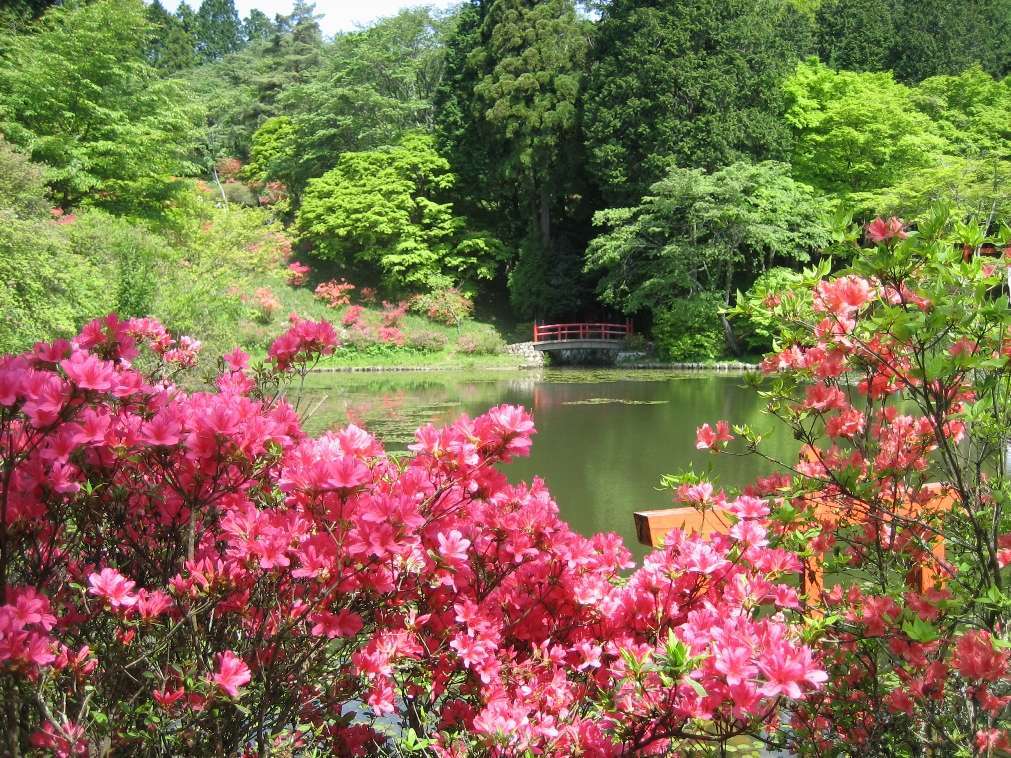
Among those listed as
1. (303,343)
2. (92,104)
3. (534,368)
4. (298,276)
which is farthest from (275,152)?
(303,343)

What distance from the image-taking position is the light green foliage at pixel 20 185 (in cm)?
818

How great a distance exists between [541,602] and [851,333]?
82cm

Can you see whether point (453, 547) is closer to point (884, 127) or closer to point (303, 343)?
point (303, 343)

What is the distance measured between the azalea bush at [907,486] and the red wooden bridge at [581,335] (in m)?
19.2

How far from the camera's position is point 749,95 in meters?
19.4

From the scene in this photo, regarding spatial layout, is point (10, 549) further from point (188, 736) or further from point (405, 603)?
point (405, 603)

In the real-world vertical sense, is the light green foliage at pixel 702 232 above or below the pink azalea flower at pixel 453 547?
above

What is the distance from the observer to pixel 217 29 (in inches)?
2056

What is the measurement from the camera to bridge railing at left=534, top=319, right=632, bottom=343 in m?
21.6

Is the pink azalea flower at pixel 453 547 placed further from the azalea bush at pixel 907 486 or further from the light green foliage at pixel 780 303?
the light green foliage at pixel 780 303

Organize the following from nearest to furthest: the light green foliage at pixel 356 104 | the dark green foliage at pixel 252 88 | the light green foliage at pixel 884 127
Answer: the light green foliage at pixel 884 127 < the light green foliage at pixel 356 104 < the dark green foliage at pixel 252 88

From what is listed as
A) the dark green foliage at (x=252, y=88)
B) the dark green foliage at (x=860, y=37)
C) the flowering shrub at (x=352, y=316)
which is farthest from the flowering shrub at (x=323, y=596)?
the dark green foliage at (x=252, y=88)

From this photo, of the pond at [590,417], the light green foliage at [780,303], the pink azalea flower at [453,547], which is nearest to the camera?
the pink azalea flower at [453,547]

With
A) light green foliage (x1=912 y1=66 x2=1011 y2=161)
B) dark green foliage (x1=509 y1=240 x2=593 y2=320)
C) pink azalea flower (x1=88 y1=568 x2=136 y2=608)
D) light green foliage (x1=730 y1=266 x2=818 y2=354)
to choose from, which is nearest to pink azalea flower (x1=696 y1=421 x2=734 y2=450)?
light green foliage (x1=730 y1=266 x2=818 y2=354)
